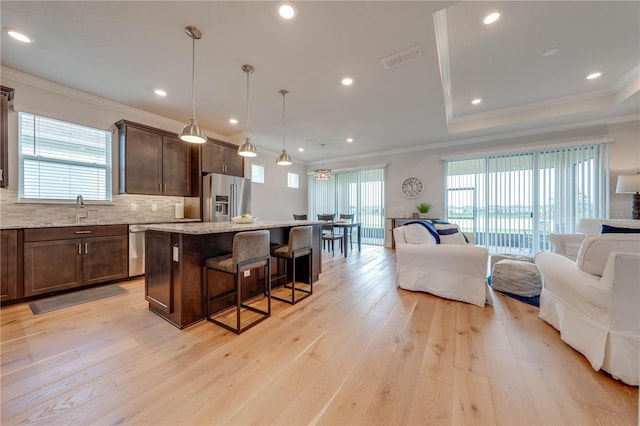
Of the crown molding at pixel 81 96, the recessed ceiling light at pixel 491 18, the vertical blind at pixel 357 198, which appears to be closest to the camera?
the recessed ceiling light at pixel 491 18

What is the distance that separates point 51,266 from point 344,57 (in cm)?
411

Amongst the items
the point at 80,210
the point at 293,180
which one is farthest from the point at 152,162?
the point at 293,180

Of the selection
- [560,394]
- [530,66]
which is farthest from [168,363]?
[530,66]

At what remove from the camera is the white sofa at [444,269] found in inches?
98.4

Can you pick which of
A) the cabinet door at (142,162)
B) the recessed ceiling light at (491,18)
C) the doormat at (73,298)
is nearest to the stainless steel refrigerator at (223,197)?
the cabinet door at (142,162)

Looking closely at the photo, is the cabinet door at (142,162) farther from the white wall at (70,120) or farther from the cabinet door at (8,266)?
the cabinet door at (8,266)

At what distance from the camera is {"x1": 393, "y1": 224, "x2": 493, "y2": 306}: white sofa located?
250 centimetres

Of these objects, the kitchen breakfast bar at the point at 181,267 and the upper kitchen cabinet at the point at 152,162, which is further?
the upper kitchen cabinet at the point at 152,162

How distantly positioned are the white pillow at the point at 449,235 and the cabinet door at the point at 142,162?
4519 millimetres

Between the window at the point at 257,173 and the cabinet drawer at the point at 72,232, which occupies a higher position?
the window at the point at 257,173

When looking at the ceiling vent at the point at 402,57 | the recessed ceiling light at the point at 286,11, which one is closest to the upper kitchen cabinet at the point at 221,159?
the recessed ceiling light at the point at 286,11

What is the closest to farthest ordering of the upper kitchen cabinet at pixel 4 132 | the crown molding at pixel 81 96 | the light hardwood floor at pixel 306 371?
the light hardwood floor at pixel 306 371 < the upper kitchen cabinet at pixel 4 132 < the crown molding at pixel 81 96

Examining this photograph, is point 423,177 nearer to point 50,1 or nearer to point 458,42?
point 458,42

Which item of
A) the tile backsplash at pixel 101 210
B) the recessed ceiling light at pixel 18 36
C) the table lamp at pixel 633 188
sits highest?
the recessed ceiling light at pixel 18 36
